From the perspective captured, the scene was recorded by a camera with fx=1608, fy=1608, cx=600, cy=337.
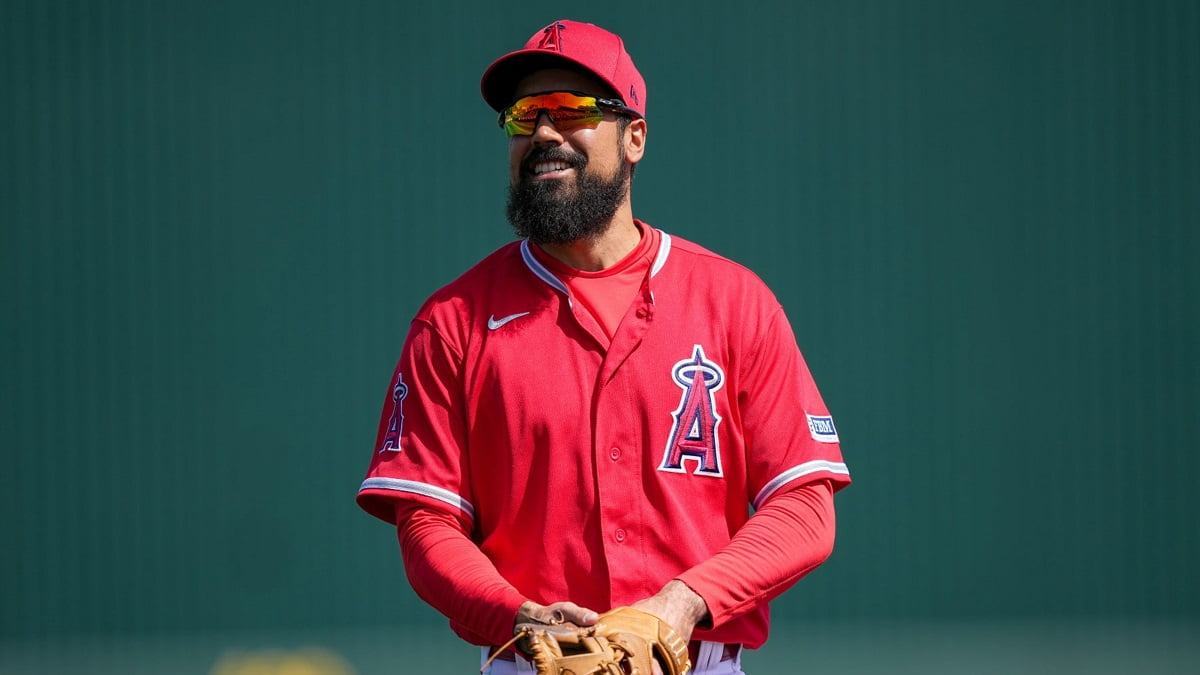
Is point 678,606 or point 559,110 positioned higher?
point 559,110

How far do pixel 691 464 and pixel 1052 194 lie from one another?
4761mm

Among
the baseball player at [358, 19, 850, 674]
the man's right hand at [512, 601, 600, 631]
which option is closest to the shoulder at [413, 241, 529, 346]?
the baseball player at [358, 19, 850, 674]

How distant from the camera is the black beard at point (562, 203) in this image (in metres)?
2.61

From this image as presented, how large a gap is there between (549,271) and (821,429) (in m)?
0.52

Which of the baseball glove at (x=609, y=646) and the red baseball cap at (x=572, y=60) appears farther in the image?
the red baseball cap at (x=572, y=60)

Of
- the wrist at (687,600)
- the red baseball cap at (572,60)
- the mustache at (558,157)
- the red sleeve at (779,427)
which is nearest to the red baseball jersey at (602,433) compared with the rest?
the red sleeve at (779,427)

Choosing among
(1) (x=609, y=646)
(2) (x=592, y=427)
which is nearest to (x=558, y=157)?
(2) (x=592, y=427)

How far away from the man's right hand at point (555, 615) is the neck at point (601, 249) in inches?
24.5

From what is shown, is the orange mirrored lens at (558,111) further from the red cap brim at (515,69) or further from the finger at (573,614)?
the finger at (573,614)

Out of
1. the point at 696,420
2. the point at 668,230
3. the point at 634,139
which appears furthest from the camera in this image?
the point at 668,230

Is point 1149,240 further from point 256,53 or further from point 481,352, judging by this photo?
point 481,352

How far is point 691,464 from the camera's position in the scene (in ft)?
8.29

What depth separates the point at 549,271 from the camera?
267 cm

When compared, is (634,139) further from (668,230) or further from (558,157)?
(668,230)
